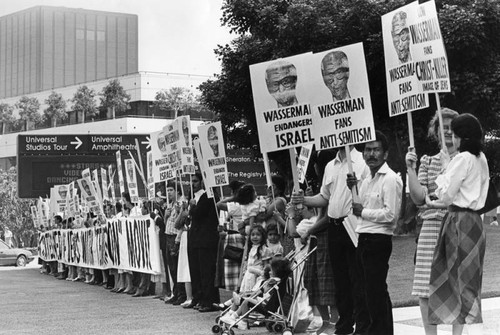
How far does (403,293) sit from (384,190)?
693cm

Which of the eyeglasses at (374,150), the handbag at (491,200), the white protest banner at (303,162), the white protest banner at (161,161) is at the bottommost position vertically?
the handbag at (491,200)

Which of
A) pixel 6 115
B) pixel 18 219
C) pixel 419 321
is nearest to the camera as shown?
pixel 419 321

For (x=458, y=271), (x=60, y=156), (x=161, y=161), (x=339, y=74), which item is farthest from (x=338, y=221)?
(x=60, y=156)

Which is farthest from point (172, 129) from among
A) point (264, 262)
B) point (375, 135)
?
point (375, 135)

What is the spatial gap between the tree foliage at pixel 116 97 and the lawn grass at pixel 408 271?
6014 cm

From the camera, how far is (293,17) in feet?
107

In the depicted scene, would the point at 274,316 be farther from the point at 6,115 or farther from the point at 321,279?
the point at 6,115

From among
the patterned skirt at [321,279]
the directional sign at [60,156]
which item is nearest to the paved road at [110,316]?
the patterned skirt at [321,279]

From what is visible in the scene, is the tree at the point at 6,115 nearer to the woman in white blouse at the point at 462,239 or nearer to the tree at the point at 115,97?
the tree at the point at 115,97

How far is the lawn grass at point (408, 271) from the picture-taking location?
14.3 meters

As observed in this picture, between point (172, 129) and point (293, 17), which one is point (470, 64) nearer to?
point (293, 17)

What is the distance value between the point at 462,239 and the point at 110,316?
782 cm

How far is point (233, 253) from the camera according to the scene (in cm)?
1313

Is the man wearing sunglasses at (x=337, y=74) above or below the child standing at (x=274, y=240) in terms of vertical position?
above
